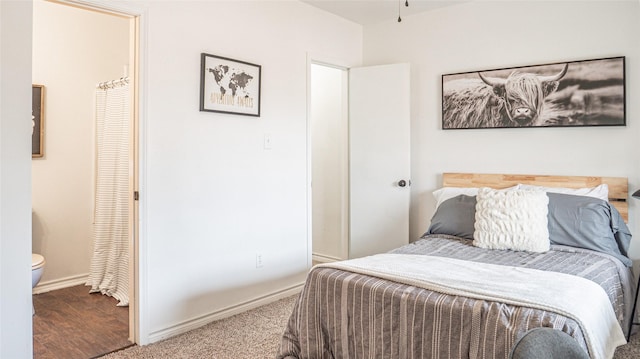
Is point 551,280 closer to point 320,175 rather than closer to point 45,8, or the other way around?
point 320,175

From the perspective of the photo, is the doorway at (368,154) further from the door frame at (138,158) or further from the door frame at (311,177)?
the door frame at (138,158)

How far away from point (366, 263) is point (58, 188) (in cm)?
290

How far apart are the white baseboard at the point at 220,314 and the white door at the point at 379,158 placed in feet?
2.87

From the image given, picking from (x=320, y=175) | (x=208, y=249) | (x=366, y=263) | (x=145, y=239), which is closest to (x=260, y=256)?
(x=208, y=249)

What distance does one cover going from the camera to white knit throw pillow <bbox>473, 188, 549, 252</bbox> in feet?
8.86

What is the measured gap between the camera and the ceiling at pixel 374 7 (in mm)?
3641

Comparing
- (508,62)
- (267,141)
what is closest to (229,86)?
(267,141)

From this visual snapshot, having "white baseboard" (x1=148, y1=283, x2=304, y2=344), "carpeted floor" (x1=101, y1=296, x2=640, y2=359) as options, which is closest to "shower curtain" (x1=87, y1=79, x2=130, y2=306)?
"white baseboard" (x1=148, y1=283, x2=304, y2=344)

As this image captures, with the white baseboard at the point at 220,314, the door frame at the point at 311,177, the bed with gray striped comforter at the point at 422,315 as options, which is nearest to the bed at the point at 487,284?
the bed with gray striped comforter at the point at 422,315

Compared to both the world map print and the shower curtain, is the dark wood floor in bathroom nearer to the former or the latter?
the shower curtain

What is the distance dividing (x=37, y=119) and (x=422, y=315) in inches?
136

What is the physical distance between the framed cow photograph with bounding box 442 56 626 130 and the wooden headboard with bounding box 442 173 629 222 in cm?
39

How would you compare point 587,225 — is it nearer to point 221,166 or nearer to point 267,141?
point 267,141

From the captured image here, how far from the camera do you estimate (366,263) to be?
90.6 inches
